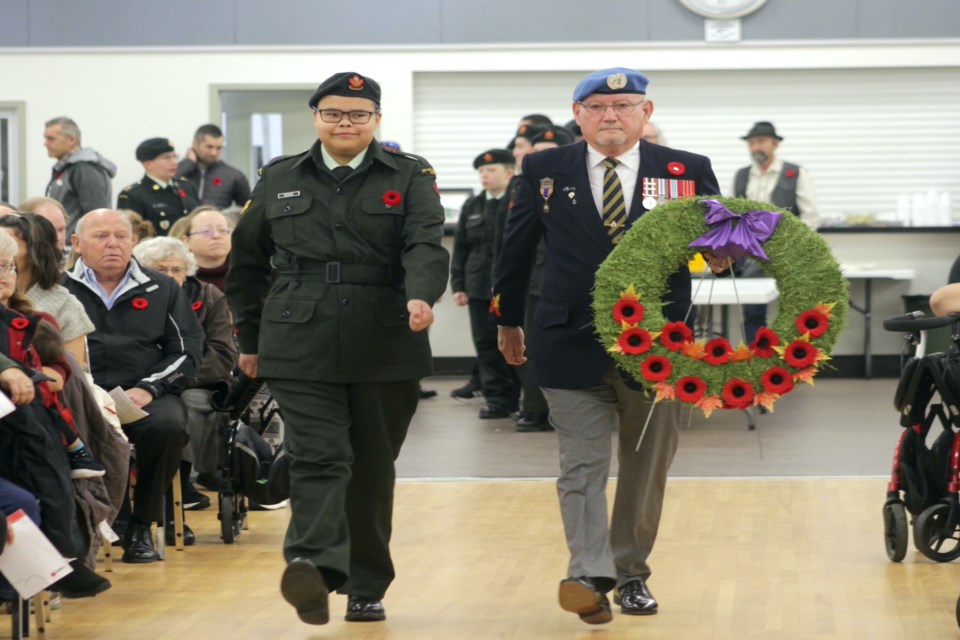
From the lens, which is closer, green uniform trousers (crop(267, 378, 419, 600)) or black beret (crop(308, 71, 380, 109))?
green uniform trousers (crop(267, 378, 419, 600))

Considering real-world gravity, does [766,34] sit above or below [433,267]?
above

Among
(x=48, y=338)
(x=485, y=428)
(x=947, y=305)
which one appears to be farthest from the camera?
(x=485, y=428)

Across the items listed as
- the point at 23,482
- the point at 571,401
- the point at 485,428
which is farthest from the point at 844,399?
the point at 23,482

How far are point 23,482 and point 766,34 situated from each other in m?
10.0

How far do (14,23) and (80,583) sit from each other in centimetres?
1006

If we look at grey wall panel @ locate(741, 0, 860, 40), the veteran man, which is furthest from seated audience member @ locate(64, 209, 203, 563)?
grey wall panel @ locate(741, 0, 860, 40)

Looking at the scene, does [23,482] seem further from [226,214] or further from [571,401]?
[226,214]

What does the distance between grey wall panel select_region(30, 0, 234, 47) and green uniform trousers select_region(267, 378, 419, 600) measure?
946 centimetres

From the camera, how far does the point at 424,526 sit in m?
6.48

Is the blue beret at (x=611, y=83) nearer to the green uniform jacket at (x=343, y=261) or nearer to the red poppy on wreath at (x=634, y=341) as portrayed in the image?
the green uniform jacket at (x=343, y=261)

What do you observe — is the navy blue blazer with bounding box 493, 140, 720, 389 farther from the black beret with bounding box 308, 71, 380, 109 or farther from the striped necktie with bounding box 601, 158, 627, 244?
the black beret with bounding box 308, 71, 380, 109

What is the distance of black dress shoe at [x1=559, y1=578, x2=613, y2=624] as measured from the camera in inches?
172

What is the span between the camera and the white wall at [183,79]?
13.5 m

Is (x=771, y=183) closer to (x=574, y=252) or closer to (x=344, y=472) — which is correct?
(x=574, y=252)
